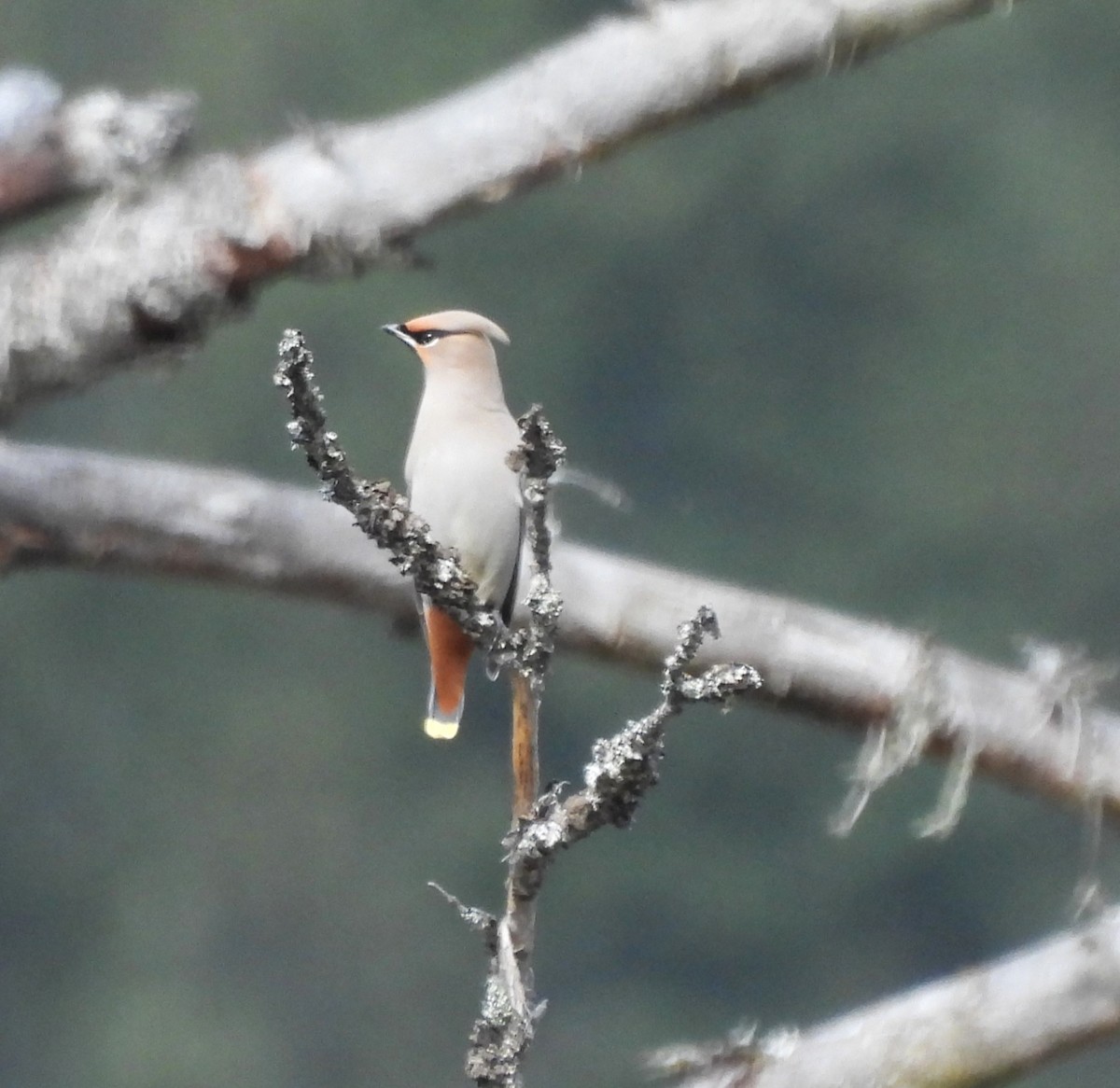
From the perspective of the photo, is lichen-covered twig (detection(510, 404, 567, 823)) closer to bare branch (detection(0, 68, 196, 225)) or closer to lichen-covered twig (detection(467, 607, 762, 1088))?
lichen-covered twig (detection(467, 607, 762, 1088))

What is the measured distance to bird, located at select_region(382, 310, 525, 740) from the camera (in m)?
2.95

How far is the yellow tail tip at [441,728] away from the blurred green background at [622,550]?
40.6ft

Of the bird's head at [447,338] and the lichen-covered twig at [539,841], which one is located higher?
the bird's head at [447,338]

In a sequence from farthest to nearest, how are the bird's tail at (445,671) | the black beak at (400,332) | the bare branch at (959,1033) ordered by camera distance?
the bare branch at (959,1033), the bird's tail at (445,671), the black beak at (400,332)

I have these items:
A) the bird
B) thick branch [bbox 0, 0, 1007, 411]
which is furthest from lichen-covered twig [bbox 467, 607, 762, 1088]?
thick branch [bbox 0, 0, 1007, 411]

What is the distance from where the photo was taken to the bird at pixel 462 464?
9.66 feet

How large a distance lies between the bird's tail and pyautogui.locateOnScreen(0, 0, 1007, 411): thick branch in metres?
0.51

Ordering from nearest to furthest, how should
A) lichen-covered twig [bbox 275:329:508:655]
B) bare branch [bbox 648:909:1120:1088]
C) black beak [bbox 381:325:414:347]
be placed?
lichen-covered twig [bbox 275:329:508:655], black beak [bbox 381:325:414:347], bare branch [bbox 648:909:1120:1088]

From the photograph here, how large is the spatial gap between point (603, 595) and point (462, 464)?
86 cm

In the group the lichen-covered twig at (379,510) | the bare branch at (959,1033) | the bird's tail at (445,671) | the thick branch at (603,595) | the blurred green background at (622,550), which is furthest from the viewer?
the blurred green background at (622,550)

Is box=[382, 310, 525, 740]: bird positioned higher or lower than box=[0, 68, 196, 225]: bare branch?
lower

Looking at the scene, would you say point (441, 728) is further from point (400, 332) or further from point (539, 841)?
point (539, 841)

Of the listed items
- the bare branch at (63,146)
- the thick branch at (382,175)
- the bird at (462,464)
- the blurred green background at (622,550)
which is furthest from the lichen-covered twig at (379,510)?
the blurred green background at (622,550)

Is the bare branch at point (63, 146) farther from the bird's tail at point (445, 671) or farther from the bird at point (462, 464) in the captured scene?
the bird's tail at point (445, 671)
